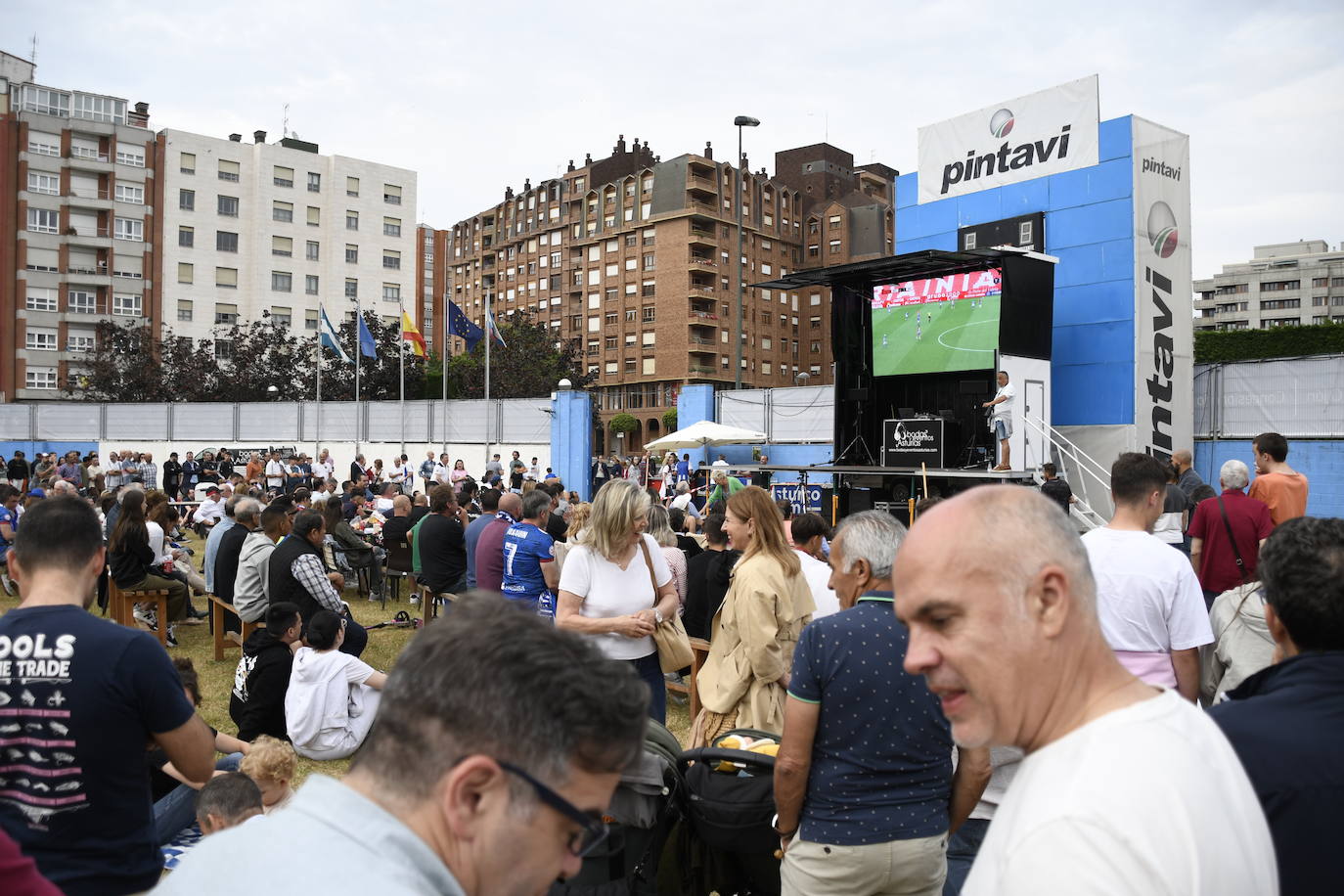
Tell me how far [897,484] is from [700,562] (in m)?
10.9

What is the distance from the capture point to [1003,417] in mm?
15602

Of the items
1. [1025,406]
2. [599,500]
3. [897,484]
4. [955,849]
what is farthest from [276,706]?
[1025,406]

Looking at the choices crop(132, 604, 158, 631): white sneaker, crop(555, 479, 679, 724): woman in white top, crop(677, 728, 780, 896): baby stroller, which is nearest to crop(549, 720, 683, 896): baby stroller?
crop(677, 728, 780, 896): baby stroller

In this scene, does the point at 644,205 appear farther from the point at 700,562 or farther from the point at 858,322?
the point at 700,562

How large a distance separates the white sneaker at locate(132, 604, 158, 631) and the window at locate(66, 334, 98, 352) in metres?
54.1

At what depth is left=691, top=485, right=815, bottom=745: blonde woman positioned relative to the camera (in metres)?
3.43

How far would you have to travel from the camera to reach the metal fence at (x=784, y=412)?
946 inches

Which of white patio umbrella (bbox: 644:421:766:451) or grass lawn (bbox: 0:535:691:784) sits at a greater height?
white patio umbrella (bbox: 644:421:766:451)

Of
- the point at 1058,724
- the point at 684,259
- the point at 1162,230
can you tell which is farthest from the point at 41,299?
the point at 1058,724

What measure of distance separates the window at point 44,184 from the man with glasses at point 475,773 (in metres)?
67.0

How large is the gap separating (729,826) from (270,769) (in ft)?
7.41

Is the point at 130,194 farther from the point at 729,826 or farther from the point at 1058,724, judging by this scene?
the point at 1058,724

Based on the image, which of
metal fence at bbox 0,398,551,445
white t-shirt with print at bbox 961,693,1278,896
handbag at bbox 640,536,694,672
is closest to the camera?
white t-shirt with print at bbox 961,693,1278,896

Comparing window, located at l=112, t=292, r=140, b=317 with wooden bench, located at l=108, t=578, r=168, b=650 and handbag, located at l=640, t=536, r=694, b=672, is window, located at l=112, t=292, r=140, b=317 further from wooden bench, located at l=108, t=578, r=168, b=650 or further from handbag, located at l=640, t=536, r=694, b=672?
handbag, located at l=640, t=536, r=694, b=672
